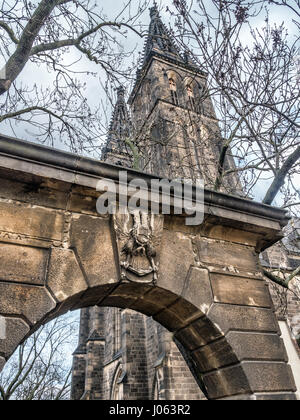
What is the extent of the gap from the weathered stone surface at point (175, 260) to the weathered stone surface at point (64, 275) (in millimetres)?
782

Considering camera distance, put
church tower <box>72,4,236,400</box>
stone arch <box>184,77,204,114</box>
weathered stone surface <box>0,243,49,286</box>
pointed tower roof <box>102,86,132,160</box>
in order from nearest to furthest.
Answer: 1. weathered stone surface <box>0,243,49,286</box>
2. stone arch <box>184,77,204,114</box>
3. pointed tower roof <box>102,86,132,160</box>
4. church tower <box>72,4,236,400</box>

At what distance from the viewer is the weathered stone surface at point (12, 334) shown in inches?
93.8

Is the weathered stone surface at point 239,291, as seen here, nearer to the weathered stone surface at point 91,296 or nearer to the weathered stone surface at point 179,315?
the weathered stone surface at point 179,315

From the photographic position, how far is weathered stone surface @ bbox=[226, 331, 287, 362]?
317cm

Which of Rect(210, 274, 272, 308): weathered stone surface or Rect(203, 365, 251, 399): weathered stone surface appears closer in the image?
Rect(203, 365, 251, 399): weathered stone surface

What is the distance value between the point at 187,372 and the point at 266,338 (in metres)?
9.41

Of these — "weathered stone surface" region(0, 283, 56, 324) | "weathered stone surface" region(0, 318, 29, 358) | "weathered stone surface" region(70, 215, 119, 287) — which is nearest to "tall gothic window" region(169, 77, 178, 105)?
"weathered stone surface" region(70, 215, 119, 287)

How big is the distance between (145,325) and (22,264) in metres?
14.1

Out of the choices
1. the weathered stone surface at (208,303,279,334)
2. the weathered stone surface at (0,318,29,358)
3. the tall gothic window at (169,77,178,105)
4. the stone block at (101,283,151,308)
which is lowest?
the weathered stone surface at (0,318,29,358)

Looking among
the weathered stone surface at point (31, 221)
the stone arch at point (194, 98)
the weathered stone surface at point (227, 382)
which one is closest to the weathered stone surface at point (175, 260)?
the weathered stone surface at point (227, 382)

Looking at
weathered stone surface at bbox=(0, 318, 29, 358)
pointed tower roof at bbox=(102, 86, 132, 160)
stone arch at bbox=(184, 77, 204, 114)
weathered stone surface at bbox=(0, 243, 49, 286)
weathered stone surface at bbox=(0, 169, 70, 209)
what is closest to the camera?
weathered stone surface at bbox=(0, 318, 29, 358)

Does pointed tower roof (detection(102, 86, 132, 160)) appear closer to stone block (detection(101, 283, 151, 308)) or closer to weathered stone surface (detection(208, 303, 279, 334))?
stone block (detection(101, 283, 151, 308))

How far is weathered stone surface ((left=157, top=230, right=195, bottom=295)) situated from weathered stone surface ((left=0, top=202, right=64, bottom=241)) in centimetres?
106
